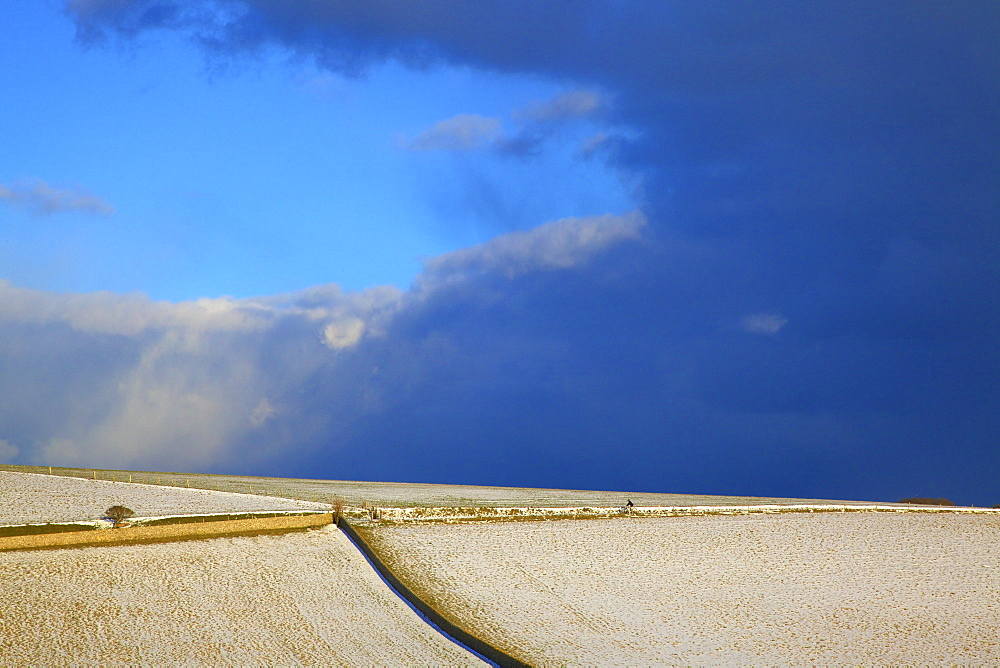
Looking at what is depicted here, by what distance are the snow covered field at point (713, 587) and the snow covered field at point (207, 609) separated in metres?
2.71

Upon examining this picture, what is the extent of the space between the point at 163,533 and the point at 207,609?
11.8 meters

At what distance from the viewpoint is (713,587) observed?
39656 millimetres

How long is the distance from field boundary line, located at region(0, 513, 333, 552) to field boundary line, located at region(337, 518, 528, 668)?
4.26 meters

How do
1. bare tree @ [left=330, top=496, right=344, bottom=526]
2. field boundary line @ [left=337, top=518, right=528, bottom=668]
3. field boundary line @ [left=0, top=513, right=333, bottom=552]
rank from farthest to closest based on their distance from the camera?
bare tree @ [left=330, top=496, right=344, bottom=526] → field boundary line @ [left=0, top=513, right=333, bottom=552] → field boundary line @ [left=337, top=518, right=528, bottom=668]

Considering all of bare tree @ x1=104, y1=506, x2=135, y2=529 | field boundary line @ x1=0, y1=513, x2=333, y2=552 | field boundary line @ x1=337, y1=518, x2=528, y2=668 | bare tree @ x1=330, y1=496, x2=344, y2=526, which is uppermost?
bare tree @ x1=330, y1=496, x2=344, y2=526

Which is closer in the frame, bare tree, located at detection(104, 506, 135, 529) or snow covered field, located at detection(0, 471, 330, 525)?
bare tree, located at detection(104, 506, 135, 529)

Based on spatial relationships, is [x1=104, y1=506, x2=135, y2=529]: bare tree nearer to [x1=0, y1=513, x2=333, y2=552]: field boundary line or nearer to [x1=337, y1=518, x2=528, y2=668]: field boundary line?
[x1=0, y1=513, x2=333, y2=552]: field boundary line

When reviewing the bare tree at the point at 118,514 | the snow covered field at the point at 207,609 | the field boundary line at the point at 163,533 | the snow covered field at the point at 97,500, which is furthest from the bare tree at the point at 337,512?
the bare tree at the point at 118,514

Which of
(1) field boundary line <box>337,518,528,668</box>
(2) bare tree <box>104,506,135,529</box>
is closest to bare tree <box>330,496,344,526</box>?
(1) field boundary line <box>337,518,528,668</box>

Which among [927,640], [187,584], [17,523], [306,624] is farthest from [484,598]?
[17,523]

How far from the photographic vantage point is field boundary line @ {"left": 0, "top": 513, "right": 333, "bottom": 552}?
135 feet

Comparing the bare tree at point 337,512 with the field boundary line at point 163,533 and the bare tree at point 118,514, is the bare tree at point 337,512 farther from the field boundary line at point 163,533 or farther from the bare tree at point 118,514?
the bare tree at point 118,514

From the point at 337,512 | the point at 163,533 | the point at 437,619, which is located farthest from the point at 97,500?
the point at 437,619

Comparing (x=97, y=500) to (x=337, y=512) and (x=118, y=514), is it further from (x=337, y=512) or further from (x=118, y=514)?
(x=337, y=512)
